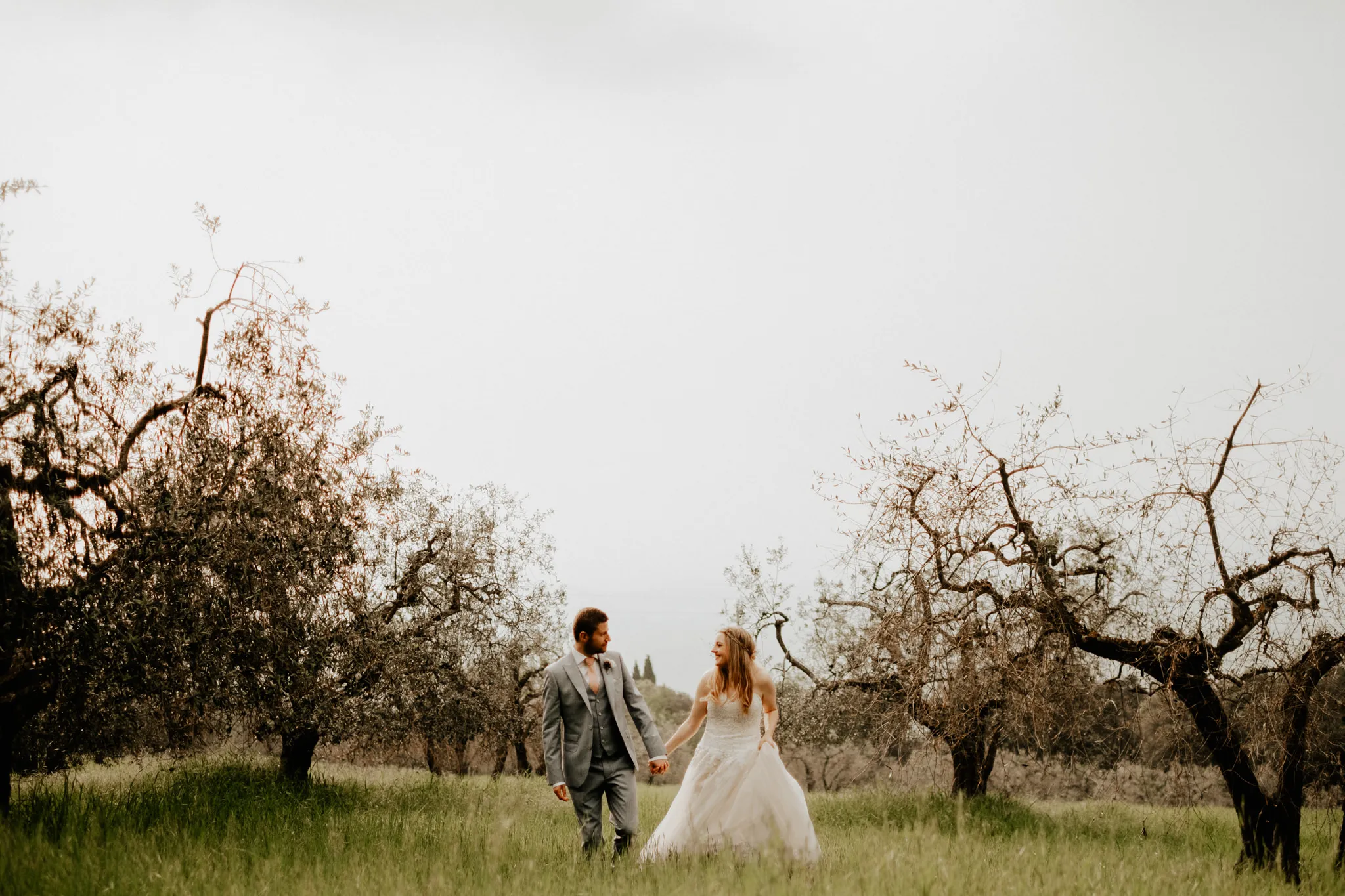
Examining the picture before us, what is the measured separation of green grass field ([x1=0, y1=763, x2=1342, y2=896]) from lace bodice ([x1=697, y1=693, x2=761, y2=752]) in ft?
4.41

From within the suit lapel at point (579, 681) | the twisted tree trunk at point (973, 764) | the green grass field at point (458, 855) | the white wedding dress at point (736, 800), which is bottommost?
the twisted tree trunk at point (973, 764)

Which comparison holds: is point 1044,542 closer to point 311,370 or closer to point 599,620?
point 599,620

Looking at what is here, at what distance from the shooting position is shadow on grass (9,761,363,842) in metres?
8.69

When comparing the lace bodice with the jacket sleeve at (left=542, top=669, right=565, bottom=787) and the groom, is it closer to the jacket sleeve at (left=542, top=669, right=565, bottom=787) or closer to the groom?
the groom

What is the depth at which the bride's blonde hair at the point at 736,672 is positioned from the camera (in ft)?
28.9

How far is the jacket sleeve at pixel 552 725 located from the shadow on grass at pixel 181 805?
129 inches

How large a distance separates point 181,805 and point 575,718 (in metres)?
5.80

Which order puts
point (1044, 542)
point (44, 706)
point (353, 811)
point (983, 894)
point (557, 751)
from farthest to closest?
1. point (353, 811)
2. point (1044, 542)
3. point (44, 706)
4. point (557, 751)
5. point (983, 894)

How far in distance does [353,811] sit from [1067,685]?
949 cm

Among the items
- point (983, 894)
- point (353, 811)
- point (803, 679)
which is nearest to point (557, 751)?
point (983, 894)

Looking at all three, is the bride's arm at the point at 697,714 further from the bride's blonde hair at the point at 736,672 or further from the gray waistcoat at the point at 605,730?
the gray waistcoat at the point at 605,730

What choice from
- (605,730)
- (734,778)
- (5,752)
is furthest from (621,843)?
(5,752)

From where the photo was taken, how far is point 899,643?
33.9 feet

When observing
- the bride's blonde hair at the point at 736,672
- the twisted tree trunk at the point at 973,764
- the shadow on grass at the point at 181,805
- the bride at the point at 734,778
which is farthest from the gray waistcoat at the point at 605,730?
the twisted tree trunk at the point at 973,764
